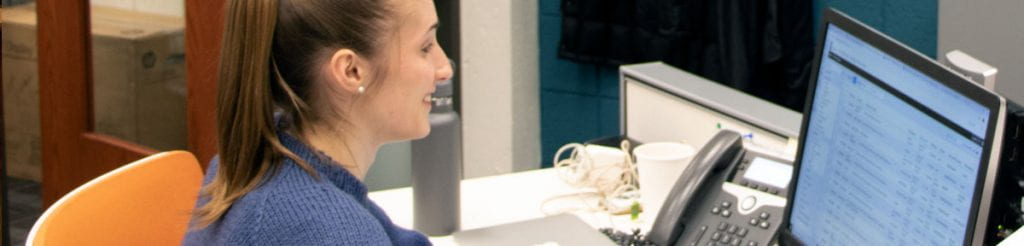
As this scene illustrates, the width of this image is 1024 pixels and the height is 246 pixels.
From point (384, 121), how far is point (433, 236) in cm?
57

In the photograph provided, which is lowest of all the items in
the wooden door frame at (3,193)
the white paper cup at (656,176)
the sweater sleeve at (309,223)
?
the wooden door frame at (3,193)

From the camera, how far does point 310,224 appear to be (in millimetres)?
1334

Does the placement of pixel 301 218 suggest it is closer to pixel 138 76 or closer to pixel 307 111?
pixel 307 111

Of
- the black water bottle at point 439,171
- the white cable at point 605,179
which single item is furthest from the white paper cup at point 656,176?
the black water bottle at point 439,171

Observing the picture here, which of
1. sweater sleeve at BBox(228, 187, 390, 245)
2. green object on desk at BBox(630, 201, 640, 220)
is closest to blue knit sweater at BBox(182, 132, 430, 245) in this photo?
sweater sleeve at BBox(228, 187, 390, 245)

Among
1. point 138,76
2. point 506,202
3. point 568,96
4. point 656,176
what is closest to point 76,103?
point 138,76

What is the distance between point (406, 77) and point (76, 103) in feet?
8.20

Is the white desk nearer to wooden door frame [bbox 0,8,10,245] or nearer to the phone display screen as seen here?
the phone display screen

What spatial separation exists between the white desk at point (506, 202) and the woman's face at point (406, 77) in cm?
52

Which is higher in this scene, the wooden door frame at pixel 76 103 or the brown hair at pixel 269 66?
the brown hair at pixel 269 66

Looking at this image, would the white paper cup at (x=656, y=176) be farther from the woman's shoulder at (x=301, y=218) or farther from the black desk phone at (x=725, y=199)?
the woman's shoulder at (x=301, y=218)

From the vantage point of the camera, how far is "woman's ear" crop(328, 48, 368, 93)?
1.42 m

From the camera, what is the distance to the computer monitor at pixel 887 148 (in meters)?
1.26

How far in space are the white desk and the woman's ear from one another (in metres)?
0.61
